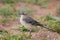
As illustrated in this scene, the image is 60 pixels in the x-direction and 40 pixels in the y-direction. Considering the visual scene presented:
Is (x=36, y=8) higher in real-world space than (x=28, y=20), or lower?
lower

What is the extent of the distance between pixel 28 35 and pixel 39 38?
38 centimetres

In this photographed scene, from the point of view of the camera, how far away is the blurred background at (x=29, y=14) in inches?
415

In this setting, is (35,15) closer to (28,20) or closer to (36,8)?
(36,8)

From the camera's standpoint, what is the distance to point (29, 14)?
1505 cm

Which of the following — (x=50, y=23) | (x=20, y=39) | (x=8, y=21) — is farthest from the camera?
(x=8, y=21)

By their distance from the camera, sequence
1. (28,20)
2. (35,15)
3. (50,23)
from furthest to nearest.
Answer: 1. (35,15)
2. (50,23)
3. (28,20)

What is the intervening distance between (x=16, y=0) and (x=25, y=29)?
19.1 feet

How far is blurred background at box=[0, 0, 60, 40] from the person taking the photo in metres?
10.5

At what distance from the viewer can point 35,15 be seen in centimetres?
1512

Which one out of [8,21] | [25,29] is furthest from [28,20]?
[8,21]

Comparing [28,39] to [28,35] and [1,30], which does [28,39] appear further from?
[1,30]

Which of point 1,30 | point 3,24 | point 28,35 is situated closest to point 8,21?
point 3,24

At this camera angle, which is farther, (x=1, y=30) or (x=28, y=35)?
(x=1, y=30)

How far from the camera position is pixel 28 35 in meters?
10.4
